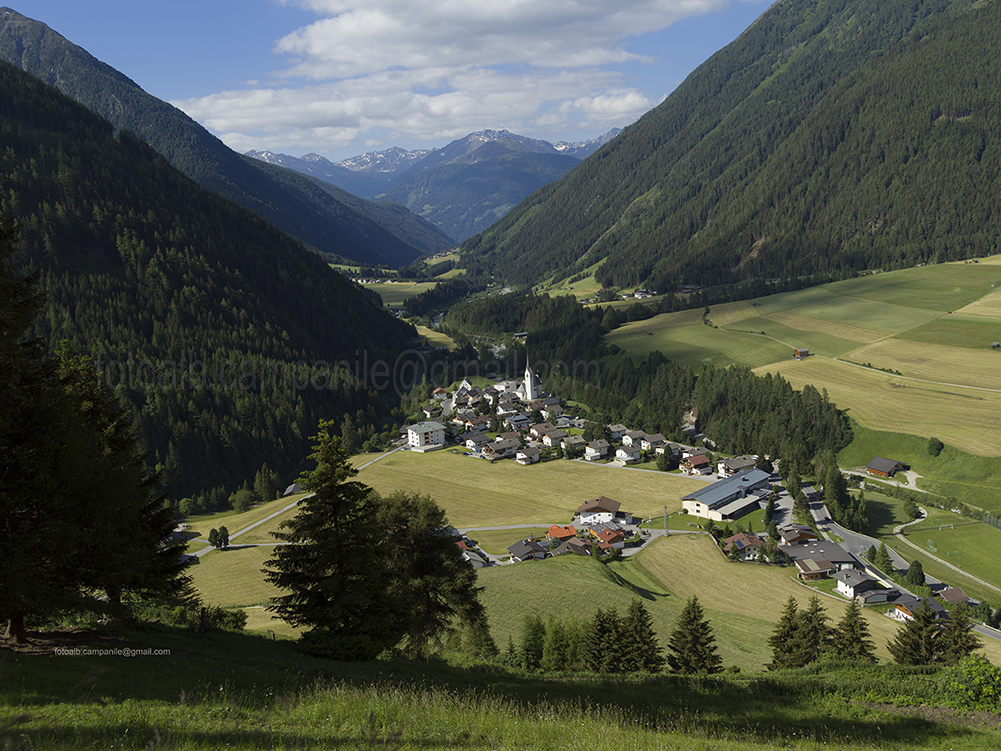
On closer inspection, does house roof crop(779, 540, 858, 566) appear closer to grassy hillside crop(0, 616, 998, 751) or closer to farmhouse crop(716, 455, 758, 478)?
farmhouse crop(716, 455, 758, 478)

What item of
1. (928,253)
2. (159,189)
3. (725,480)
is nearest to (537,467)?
(725,480)

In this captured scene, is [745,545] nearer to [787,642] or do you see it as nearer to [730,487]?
[730,487]

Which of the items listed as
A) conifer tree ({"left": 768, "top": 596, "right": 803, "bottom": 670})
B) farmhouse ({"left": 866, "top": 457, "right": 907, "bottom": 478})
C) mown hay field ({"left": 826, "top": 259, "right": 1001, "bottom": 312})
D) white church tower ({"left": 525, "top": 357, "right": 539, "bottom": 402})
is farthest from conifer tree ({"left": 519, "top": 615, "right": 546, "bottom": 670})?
mown hay field ({"left": 826, "top": 259, "right": 1001, "bottom": 312})

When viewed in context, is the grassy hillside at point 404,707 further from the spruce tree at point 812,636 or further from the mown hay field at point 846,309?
the mown hay field at point 846,309

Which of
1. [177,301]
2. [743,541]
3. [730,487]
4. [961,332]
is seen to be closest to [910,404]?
Answer: [961,332]

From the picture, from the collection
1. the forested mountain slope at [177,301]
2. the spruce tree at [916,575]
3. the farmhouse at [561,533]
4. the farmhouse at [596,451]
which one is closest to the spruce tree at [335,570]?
the farmhouse at [561,533]
